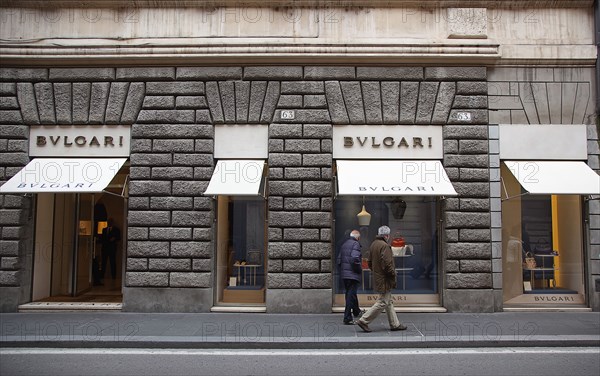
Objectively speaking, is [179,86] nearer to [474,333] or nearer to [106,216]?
[106,216]

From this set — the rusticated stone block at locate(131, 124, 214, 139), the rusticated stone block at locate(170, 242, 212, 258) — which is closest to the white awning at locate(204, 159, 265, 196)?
the rusticated stone block at locate(131, 124, 214, 139)

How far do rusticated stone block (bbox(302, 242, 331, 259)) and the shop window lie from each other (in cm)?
105

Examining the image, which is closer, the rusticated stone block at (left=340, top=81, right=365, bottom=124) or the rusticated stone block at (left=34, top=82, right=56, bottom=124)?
the rusticated stone block at (left=340, top=81, right=365, bottom=124)

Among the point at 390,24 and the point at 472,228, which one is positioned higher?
the point at 390,24

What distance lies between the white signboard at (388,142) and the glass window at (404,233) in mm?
999

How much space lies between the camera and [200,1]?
11047 mm

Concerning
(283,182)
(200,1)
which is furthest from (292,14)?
(283,182)

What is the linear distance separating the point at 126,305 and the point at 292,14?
290 inches

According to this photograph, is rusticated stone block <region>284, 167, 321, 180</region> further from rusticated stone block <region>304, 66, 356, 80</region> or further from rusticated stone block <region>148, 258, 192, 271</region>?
rusticated stone block <region>148, 258, 192, 271</region>

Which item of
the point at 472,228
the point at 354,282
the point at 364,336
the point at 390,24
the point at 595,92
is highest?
the point at 390,24

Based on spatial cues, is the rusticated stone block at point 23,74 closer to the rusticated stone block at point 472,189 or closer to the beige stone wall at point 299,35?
the beige stone wall at point 299,35

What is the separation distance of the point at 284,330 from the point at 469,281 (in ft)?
14.2

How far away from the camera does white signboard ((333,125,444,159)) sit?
1080cm

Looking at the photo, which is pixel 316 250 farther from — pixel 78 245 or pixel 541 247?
pixel 78 245
